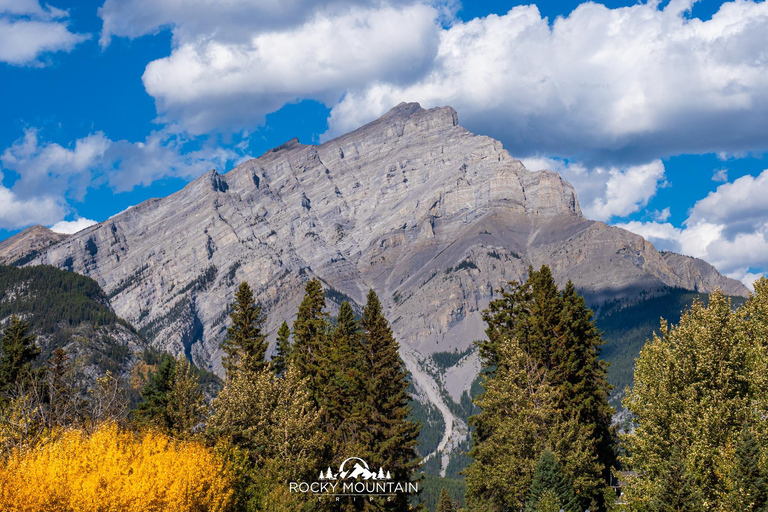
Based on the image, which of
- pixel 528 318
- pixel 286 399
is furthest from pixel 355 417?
pixel 528 318

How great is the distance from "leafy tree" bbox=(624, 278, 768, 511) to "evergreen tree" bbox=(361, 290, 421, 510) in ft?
50.9

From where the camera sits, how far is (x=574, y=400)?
4753 cm

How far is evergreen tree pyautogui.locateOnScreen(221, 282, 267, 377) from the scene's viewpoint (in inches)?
2147

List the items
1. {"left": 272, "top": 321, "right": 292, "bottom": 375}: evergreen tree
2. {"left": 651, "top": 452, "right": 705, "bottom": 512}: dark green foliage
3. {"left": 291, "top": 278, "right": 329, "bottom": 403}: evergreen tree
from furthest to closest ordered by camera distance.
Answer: {"left": 272, "top": 321, "right": 292, "bottom": 375}: evergreen tree, {"left": 291, "top": 278, "right": 329, "bottom": 403}: evergreen tree, {"left": 651, "top": 452, "right": 705, "bottom": 512}: dark green foliage

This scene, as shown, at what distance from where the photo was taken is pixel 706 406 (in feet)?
120

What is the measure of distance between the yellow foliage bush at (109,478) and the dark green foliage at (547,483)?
1871cm

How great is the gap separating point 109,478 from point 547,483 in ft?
83.7

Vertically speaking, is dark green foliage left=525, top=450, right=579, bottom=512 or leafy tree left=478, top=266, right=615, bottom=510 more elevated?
leafy tree left=478, top=266, right=615, bottom=510

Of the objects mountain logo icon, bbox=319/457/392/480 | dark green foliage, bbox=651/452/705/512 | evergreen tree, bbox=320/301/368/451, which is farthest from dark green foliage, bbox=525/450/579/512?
evergreen tree, bbox=320/301/368/451

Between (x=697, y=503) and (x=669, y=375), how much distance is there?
7095 mm

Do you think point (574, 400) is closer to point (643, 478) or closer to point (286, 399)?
point (643, 478)

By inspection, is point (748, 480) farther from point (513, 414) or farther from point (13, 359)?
point (13, 359)

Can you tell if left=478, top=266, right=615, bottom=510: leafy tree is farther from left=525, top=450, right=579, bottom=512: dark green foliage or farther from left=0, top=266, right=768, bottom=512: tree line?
left=525, top=450, right=579, bottom=512: dark green foliage
